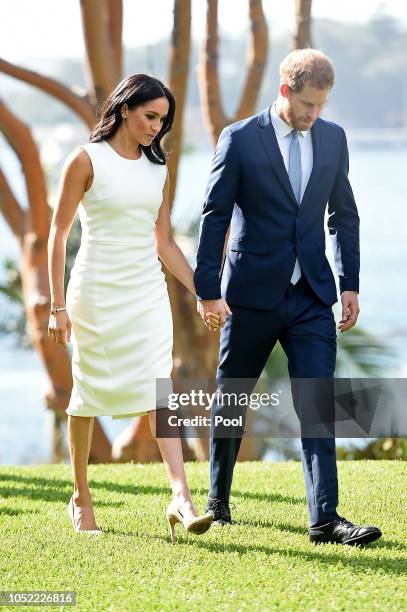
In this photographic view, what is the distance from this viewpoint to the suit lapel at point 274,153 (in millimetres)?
4613

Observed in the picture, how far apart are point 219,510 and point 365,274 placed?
128 feet

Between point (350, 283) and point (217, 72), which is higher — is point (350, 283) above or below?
below

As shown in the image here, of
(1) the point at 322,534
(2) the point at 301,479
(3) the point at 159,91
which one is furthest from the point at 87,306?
(2) the point at 301,479

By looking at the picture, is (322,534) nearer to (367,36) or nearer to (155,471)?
(155,471)

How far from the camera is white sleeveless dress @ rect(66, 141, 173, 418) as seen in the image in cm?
471

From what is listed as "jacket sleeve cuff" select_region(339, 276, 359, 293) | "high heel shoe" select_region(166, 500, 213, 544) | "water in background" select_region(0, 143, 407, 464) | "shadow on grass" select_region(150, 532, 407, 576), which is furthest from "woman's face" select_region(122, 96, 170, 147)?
"water in background" select_region(0, 143, 407, 464)

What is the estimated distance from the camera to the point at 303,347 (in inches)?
185

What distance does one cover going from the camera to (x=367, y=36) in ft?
138

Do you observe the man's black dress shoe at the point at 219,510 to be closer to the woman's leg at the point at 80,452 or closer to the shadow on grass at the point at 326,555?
the shadow on grass at the point at 326,555

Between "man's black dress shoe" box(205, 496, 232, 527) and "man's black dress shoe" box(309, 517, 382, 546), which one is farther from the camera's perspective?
"man's black dress shoe" box(205, 496, 232, 527)

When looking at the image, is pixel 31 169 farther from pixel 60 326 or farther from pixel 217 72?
pixel 60 326
